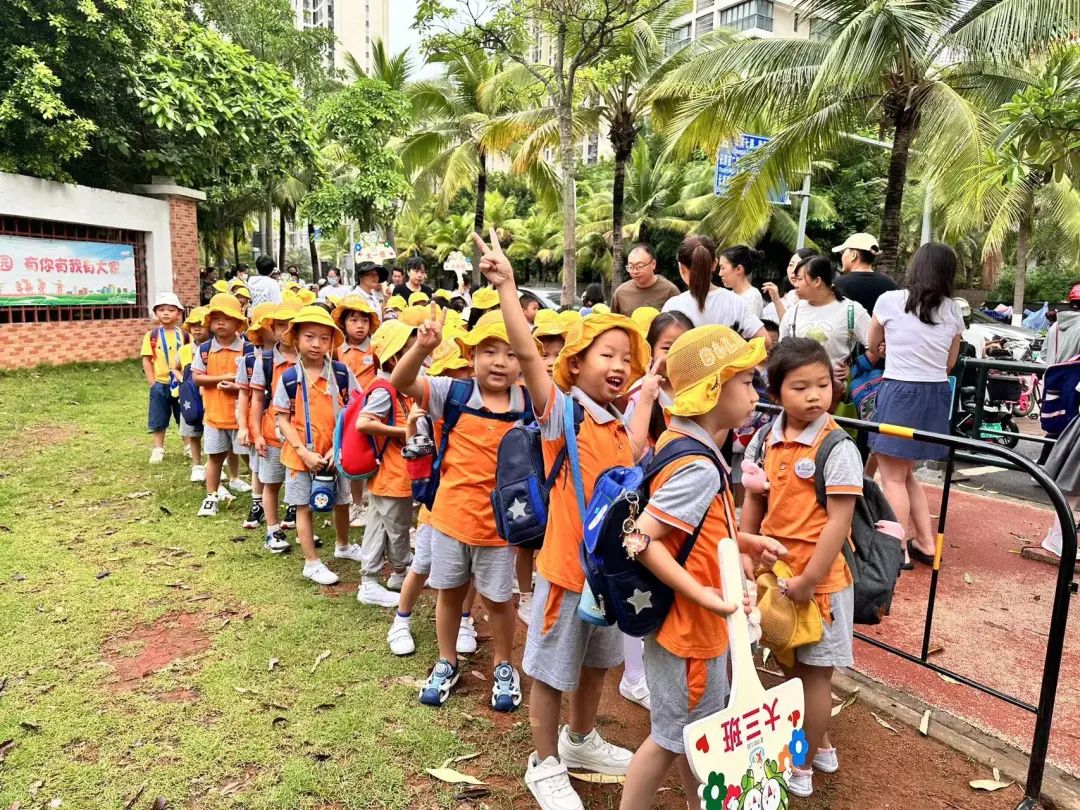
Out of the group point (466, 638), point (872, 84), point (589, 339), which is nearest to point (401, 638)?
point (466, 638)

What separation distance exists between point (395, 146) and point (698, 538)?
68.6 feet

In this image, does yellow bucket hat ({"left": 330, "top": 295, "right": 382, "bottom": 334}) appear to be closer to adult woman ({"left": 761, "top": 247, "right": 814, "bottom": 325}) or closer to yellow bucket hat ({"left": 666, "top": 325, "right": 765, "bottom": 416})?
adult woman ({"left": 761, "top": 247, "right": 814, "bottom": 325})

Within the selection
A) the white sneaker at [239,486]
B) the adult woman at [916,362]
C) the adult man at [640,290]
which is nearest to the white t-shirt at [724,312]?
the adult man at [640,290]

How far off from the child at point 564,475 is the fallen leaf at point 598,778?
19 cm

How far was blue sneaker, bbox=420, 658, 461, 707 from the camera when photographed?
10.1 ft

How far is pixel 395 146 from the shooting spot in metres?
20.9

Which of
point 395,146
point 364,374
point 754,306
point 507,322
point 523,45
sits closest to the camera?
point 507,322

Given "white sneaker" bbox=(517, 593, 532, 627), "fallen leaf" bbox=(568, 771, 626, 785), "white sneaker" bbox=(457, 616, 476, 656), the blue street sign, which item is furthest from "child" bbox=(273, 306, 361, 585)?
the blue street sign

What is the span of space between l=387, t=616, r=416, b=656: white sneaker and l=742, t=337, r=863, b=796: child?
5.93 feet

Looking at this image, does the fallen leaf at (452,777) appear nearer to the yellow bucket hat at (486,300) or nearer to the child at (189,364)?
the yellow bucket hat at (486,300)

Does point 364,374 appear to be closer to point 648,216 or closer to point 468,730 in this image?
point 468,730

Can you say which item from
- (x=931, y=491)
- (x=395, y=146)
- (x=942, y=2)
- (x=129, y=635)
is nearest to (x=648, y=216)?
(x=395, y=146)

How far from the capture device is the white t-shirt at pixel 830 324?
436 centimetres

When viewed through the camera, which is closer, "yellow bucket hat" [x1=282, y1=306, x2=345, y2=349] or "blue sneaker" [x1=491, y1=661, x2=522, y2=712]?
"blue sneaker" [x1=491, y1=661, x2=522, y2=712]
